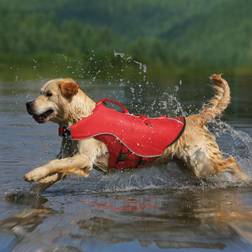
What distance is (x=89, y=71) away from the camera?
24.2 metres

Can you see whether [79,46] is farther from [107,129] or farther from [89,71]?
[107,129]

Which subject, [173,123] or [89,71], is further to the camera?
[89,71]

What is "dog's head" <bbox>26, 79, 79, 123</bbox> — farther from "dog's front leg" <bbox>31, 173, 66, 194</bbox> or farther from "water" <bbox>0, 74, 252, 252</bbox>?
"water" <bbox>0, 74, 252, 252</bbox>

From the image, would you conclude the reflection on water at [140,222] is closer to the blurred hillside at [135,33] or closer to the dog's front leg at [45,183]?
the dog's front leg at [45,183]

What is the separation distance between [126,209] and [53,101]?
144 cm

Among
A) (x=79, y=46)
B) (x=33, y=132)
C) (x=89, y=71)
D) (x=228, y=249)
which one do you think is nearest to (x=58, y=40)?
(x=79, y=46)

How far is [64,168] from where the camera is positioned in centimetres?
706

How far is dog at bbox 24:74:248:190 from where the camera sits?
23.3 ft

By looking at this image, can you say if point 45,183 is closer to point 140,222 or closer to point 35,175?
point 35,175

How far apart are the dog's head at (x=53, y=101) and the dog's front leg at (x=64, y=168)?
49 centimetres

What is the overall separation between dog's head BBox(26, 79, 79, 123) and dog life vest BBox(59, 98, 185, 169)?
0.19 metres

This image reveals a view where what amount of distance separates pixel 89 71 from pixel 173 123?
1666 centimetres

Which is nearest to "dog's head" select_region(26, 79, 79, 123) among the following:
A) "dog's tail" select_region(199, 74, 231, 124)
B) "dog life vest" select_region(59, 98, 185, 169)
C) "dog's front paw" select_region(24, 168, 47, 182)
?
"dog life vest" select_region(59, 98, 185, 169)

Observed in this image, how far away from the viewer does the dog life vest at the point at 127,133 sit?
7.30 metres
